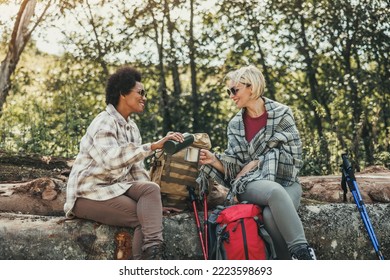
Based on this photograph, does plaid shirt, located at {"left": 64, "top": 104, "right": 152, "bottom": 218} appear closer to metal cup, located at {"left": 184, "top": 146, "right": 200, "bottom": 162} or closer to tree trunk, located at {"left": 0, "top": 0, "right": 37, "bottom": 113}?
metal cup, located at {"left": 184, "top": 146, "right": 200, "bottom": 162}

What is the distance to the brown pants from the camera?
13.6ft

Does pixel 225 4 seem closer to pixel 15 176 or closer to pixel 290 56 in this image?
pixel 290 56

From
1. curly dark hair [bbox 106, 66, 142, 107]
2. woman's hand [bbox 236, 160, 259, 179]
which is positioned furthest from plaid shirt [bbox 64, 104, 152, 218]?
woman's hand [bbox 236, 160, 259, 179]

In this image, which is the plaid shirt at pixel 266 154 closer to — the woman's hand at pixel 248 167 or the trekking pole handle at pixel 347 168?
the woman's hand at pixel 248 167

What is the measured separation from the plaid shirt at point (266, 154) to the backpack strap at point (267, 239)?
0.35m

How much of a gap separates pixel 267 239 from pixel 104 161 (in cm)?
120

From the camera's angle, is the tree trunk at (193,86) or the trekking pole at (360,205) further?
the tree trunk at (193,86)

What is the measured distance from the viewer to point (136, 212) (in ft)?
13.9

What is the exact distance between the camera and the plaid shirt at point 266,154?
15.2ft

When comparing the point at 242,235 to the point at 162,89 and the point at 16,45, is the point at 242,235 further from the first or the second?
the point at 162,89

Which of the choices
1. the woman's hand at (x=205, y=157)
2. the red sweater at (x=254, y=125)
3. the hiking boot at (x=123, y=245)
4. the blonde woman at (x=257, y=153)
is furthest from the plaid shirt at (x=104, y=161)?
the red sweater at (x=254, y=125)

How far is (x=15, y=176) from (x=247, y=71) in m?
2.67

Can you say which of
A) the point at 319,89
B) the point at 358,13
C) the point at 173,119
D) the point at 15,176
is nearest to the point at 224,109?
the point at 173,119

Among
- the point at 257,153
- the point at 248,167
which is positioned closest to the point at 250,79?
the point at 257,153
